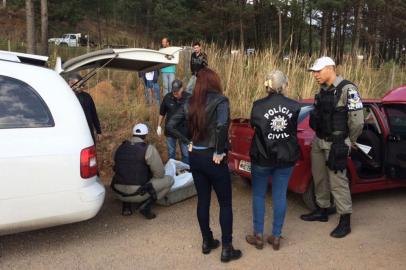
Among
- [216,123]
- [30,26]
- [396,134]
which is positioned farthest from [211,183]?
[30,26]

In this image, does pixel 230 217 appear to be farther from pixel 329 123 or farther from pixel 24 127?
pixel 24 127

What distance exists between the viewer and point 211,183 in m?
4.18

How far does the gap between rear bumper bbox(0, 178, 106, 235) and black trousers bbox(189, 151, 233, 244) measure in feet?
3.35

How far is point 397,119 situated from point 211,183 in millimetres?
3066

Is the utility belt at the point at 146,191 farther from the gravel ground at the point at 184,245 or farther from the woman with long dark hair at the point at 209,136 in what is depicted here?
the woman with long dark hair at the point at 209,136

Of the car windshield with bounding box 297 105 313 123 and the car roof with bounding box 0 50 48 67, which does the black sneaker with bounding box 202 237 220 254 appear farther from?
the car roof with bounding box 0 50 48 67

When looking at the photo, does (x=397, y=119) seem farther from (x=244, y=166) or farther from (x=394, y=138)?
(x=244, y=166)

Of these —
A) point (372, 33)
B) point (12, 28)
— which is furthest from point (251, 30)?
point (12, 28)

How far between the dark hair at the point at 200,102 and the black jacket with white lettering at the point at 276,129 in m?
0.54

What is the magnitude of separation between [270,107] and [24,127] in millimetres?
2233

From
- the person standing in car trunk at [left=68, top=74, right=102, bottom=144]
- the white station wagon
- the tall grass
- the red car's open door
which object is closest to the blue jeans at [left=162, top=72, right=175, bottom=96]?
the tall grass

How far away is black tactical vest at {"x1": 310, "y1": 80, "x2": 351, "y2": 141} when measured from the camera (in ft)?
15.4

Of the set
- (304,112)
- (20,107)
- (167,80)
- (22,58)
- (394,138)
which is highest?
(22,58)

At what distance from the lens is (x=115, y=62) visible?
18.5 feet
